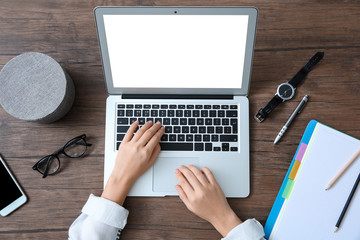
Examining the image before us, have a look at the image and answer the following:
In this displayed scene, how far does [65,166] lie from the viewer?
879mm

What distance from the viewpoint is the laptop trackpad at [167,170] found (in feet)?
2.81

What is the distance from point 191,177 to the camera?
33.3 inches

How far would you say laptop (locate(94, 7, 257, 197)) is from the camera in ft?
2.54

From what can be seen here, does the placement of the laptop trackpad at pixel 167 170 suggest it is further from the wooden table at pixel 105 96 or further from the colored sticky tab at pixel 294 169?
the colored sticky tab at pixel 294 169

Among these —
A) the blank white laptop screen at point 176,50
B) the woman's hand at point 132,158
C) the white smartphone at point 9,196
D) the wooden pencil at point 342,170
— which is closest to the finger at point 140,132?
the woman's hand at point 132,158

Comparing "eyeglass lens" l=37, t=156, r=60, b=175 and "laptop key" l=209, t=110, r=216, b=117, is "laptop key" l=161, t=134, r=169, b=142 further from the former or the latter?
"eyeglass lens" l=37, t=156, r=60, b=175

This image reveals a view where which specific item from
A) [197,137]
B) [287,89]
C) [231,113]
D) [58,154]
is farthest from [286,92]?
[58,154]

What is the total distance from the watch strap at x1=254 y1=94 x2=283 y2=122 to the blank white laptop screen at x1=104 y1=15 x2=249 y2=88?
0.10 meters

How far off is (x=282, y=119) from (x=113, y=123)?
A: 442 mm

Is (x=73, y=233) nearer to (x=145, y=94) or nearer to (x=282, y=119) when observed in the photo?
(x=145, y=94)

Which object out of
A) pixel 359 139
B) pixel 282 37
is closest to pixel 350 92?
pixel 359 139

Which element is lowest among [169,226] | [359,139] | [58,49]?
[169,226]

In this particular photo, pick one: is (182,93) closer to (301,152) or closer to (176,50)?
(176,50)

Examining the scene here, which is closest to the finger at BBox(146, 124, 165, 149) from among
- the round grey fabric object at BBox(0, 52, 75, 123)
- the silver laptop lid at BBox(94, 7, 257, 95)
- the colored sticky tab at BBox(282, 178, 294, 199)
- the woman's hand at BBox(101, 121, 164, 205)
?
the woman's hand at BBox(101, 121, 164, 205)
